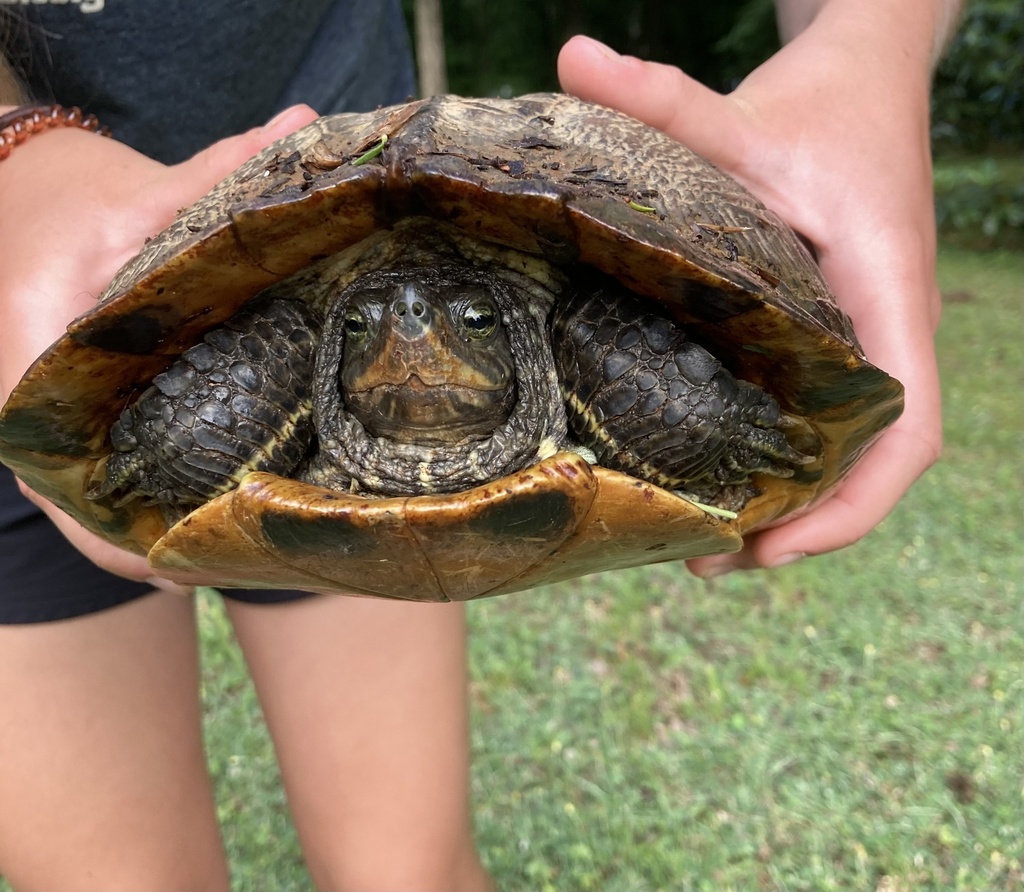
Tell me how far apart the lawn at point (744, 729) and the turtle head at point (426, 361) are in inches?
65.5

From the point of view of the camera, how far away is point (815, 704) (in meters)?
2.87

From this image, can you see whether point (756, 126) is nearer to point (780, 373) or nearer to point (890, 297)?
point (890, 297)

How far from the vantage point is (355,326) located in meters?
1.33

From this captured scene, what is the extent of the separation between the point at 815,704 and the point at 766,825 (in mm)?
545

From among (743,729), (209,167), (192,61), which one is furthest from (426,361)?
(743,729)

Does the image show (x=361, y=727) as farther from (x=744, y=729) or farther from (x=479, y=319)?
(x=744, y=729)

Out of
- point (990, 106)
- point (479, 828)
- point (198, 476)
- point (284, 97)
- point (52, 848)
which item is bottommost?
point (990, 106)

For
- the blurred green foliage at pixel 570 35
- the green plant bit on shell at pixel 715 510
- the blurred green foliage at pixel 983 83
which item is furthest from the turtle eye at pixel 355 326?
the blurred green foliage at pixel 570 35

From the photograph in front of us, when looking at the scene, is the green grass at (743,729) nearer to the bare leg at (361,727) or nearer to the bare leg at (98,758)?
the bare leg at (361,727)

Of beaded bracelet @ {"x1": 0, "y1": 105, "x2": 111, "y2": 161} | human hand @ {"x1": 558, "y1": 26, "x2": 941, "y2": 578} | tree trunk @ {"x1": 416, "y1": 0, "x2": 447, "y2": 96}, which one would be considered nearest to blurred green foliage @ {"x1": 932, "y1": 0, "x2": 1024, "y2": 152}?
tree trunk @ {"x1": 416, "y1": 0, "x2": 447, "y2": 96}

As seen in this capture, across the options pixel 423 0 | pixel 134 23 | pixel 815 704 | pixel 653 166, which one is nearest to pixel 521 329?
pixel 653 166

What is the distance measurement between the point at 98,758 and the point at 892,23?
6.99 feet

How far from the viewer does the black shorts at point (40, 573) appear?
1.57 m

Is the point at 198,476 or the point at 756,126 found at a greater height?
the point at 756,126
